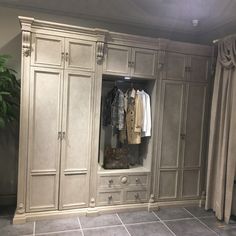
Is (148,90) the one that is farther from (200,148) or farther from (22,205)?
(22,205)

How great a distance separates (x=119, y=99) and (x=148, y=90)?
1.69ft

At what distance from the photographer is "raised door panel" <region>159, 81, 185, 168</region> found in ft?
11.3

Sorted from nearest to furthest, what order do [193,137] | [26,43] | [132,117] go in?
[26,43] < [132,117] < [193,137]

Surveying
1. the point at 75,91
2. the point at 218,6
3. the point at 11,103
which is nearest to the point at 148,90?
the point at 75,91

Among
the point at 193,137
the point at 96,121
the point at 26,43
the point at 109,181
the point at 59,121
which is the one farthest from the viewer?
the point at 193,137

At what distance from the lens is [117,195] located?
10.9 ft

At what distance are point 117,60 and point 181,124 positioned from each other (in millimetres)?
1277

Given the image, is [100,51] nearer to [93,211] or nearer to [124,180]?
[124,180]

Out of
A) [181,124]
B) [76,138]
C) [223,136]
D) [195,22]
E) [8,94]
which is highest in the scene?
[195,22]

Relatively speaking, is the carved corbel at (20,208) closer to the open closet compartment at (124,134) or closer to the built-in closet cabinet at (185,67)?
the open closet compartment at (124,134)

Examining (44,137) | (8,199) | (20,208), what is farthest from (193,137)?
(8,199)

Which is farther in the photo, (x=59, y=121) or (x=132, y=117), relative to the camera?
(x=132, y=117)

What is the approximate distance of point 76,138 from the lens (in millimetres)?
3080

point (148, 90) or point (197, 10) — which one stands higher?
point (197, 10)
